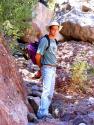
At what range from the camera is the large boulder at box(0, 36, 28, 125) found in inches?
230

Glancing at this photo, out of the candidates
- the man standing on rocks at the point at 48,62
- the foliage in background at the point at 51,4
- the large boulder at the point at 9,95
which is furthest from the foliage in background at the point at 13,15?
the foliage in background at the point at 51,4

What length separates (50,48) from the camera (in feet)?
25.9

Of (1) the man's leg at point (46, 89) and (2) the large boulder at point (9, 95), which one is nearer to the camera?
(2) the large boulder at point (9, 95)

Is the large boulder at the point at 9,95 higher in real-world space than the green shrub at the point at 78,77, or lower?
higher

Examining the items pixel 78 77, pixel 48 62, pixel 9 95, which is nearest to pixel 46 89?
pixel 48 62

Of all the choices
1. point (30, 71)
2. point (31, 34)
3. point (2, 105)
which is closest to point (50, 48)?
point (2, 105)

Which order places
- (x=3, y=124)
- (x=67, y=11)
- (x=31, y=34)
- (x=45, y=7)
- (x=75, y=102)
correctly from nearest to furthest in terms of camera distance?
(x=3, y=124) → (x=75, y=102) → (x=31, y=34) → (x=45, y=7) → (x=67, y=11)

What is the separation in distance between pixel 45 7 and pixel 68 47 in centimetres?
250

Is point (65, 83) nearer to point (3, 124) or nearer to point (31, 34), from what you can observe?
point (31, 34)

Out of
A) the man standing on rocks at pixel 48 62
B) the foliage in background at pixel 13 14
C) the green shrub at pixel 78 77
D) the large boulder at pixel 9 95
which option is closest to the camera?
the large boulder at pixel 9 95

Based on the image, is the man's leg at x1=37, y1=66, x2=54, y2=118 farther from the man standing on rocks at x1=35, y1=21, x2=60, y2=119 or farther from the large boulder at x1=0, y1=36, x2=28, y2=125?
the large boulder at x1=0, y1=36, x2=28, y2=125

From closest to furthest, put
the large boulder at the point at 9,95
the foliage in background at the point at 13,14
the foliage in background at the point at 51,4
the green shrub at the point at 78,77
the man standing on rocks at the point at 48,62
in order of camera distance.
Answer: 1. the large boulder at the point at 9,95
2. the man standing on rocks at the point at 48,62
3. the foliage in background at the point at 13,14
4. the green shrub at the point at 78,77
5. the foliage in background at the point at 51,4

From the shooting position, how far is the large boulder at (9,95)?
584cm

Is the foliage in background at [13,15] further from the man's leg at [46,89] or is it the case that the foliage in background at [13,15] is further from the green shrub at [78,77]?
the man's leg at [46,89]
